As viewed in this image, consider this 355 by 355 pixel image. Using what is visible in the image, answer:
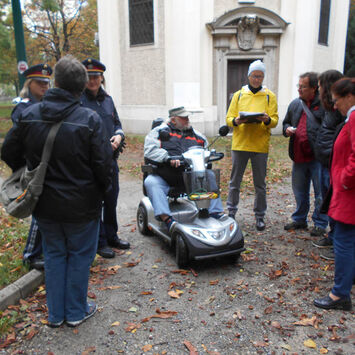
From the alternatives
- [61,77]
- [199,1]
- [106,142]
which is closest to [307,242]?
[106,142]

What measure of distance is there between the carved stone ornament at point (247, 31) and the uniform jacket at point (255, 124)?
1026 centimetres

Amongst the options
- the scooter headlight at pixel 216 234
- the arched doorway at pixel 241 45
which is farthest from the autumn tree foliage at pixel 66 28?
the scooter headlight at pixel 216 234

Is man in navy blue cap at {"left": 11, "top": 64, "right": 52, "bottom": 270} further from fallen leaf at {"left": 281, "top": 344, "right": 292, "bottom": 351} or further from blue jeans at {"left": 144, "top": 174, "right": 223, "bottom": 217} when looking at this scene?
fallen leaf at {"left": 281, "top": 344, "right": 292, "bottom": 351}

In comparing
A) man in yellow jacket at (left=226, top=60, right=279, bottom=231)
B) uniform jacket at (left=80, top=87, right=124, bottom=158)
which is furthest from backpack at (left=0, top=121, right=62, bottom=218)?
man in yellow jacket at (left=226, top=60, right=279, bottom=231)

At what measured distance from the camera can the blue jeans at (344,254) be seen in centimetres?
313

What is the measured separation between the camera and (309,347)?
2.81 meters

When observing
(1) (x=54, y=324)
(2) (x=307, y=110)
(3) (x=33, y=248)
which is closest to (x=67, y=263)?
(1) (x=54, y=324)

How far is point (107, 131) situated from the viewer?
4.07 m

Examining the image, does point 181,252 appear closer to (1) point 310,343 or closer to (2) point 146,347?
(2) point 146,347

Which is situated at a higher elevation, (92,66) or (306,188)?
(92,66)

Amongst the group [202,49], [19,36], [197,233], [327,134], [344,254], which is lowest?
[197,233]

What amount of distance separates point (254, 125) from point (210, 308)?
266 centimetres

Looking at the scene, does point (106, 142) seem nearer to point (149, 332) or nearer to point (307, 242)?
point (149, 332)

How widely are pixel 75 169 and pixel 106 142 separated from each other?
0.32 m
